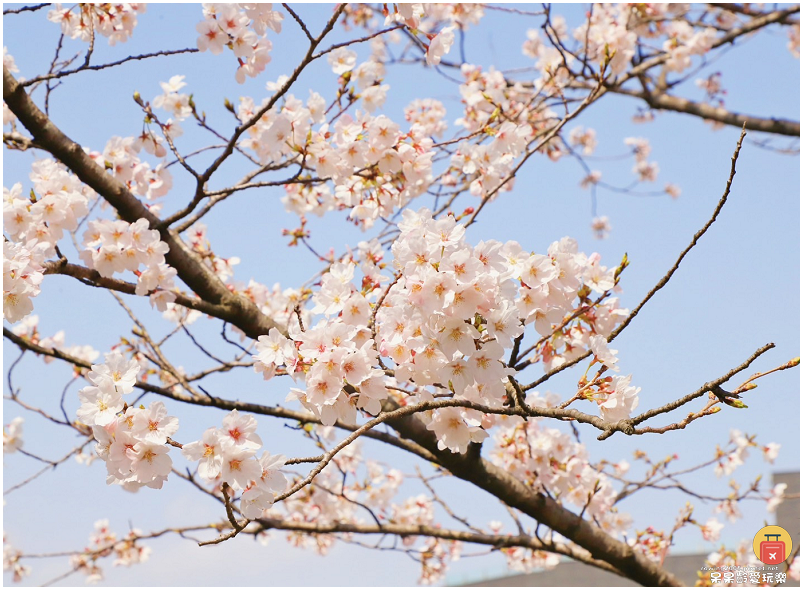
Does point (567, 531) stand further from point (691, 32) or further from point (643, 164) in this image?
point (643, 164)

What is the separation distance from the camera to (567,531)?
312 cm

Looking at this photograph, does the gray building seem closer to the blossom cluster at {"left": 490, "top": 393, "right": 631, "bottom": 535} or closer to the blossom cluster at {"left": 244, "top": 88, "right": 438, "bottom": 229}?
the blossom cluster at {"left": 490, "top": 393, "right": 631, "bottom": 535}

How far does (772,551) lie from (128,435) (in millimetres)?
3134

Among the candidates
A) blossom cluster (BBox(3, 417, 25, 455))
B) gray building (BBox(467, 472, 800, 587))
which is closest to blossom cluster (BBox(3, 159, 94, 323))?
blossom cluster (BBox(3, 417, 25, 455))

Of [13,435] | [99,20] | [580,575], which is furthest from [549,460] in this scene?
[580,575]

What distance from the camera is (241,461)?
1.62 m

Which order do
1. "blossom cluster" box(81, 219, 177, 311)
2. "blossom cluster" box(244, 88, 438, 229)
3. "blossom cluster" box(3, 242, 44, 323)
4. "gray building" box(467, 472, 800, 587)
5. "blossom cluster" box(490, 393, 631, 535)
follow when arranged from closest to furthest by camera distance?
"blossom cluster" box(3, 242, 44, 323) → "blossom cluster" box(81, 219, 177, 311) → "blossom cluster" box(244, 88, 438, 229) → "blossom cluster" box(490, 393, 631, 535) → "gray building" box(467, 472, 800, 587)

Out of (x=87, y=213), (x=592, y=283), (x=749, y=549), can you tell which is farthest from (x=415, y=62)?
(x=749, y=549)

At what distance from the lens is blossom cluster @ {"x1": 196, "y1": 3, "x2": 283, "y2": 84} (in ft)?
8.60

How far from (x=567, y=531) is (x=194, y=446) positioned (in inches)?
82.5

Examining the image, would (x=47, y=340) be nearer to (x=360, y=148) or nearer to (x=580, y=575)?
(x=360, y=148)

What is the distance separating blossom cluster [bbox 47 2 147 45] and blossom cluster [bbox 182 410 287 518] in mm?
2254

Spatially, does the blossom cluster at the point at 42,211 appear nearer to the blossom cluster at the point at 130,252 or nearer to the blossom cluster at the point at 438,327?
the blossom cluster at the point at 130,252

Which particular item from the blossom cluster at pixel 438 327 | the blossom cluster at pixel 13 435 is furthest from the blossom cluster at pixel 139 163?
the blossom cluster at pixel 13 435
